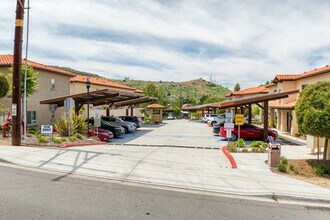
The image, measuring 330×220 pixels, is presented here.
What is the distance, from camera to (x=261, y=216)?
20.9 ft

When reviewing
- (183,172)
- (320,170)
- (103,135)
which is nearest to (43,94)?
(103,135)

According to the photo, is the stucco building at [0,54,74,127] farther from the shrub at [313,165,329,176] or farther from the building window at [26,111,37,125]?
the shrub at [313,165,329,176]

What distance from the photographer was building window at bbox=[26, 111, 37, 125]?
89.0 feet

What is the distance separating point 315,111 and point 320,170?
2141mm

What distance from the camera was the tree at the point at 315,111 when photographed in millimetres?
10922

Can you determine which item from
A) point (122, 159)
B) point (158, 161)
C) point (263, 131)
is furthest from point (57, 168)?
point (263, 131)

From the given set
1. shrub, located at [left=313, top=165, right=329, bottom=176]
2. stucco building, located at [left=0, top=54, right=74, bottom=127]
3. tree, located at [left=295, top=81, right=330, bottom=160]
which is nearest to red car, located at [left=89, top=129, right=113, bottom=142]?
stucco building, located at [left=0, top=54, right=74, bottom=127]

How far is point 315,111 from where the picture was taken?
1106cm

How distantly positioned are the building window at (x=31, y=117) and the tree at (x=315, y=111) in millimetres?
23193

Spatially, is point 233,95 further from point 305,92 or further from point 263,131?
point 305,92

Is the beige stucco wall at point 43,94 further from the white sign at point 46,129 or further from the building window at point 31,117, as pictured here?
the white sign at point 46,129

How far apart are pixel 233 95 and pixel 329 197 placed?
2254 inches

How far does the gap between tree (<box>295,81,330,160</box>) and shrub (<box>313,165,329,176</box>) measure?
1142mm

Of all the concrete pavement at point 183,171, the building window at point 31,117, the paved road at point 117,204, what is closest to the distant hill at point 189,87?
the building window at point 31,117
